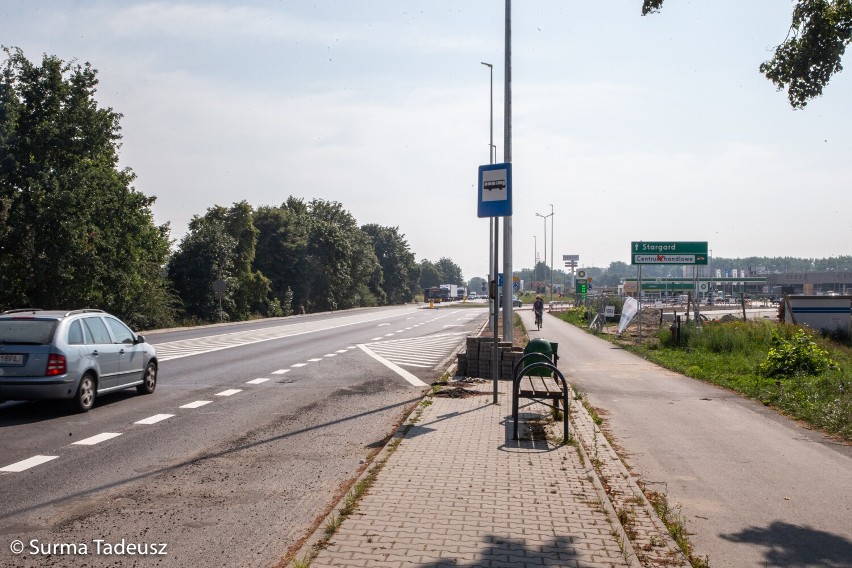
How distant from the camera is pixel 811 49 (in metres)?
10.5

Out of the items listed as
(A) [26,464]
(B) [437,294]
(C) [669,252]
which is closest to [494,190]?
(A) [26,464]

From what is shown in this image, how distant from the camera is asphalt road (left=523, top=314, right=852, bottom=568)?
556cm

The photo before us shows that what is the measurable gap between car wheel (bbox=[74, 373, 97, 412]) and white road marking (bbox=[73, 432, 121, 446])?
69.2 inches

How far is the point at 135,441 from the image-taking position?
908cm

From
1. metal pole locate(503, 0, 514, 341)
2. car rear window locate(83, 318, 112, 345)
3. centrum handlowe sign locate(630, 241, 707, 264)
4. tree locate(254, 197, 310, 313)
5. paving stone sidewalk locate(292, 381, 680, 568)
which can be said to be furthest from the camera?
tree locate(254, 197, 310, 313)

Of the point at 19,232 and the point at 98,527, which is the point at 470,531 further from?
the point at 19,232

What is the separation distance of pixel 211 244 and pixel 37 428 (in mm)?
44568

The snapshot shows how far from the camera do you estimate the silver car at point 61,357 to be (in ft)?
34.7

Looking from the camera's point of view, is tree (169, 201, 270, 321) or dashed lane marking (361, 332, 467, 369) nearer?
dashed lane marking (361, 332, 467, 369)

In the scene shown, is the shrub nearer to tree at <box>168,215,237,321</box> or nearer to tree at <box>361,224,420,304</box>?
tree at <box>168,215,237,321</box>

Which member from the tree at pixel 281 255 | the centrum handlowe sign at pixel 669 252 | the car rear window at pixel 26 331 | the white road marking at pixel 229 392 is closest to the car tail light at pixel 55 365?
the car rear window at pixel 26 331

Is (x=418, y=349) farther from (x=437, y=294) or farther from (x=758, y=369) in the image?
(x=437, y=294)

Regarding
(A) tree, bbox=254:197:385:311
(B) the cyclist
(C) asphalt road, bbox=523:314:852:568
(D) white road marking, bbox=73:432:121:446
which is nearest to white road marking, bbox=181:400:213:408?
(D) white road marking, bbox=73:432:121:446

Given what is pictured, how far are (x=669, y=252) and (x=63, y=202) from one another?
25.4 m
